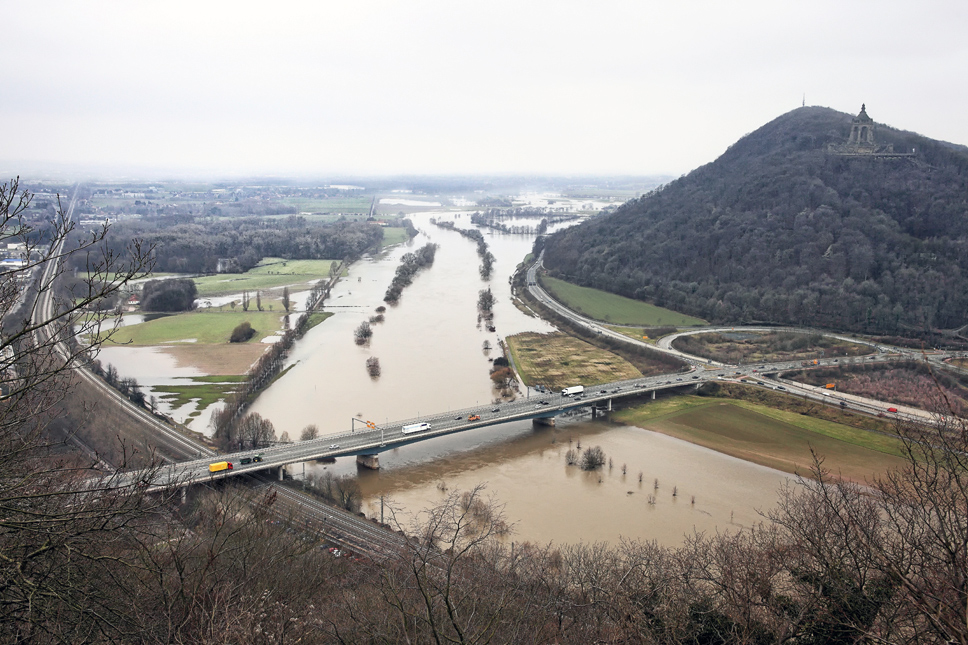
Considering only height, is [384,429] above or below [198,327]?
below

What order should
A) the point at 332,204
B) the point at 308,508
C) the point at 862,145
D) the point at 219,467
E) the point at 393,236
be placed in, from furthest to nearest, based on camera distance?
the point at 332,204 < the point at 393,236 < the point at 862,145 < the point at 219,467 < the point at 308,508

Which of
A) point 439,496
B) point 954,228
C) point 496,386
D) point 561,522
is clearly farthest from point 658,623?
point 954,228

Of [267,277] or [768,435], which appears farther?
[267,277]

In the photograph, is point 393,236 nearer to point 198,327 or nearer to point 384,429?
point 198,327

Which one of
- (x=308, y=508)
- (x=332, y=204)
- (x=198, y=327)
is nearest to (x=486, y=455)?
(x=308, y=508)

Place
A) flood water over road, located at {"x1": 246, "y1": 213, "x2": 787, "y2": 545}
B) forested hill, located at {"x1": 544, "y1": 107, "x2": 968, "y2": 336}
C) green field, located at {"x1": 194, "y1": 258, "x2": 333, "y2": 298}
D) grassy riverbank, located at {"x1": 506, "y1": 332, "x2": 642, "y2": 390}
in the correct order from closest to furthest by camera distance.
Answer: flood water over road, located at {"x1": 246, "y1": 213, "x2": 787, "y2": 545} → grassy riverbank, located at {"x1": 506, "y1": 332, "x2": 642, "y2": 390} → forested hill, located at {"x1": 544, "y1": 107, "x2": 968, "y2": 336} → green field, located at {"x1": 194, "y1": 258, "x2": 333, "y2": 298}

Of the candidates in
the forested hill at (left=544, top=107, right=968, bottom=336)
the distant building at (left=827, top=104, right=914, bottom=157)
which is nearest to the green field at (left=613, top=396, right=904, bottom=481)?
the forested hill at (left=544, top=107, right=968, bottom=336)

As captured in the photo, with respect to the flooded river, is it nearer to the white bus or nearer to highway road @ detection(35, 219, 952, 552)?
highway road @ detection(35, 219, 952, 552)
